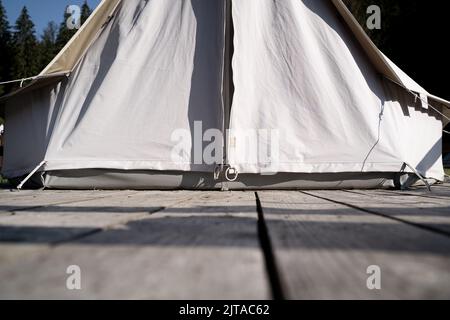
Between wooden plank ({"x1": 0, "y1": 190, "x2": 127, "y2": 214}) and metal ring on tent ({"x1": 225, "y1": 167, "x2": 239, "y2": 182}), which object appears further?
metal ring on tent ({"x1": 225, "y1": 167, "x2": 239, "y2": 182})

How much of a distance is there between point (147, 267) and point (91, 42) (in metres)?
2.11

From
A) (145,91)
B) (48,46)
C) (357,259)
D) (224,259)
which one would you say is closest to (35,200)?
(145,91)

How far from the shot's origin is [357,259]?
40 cm

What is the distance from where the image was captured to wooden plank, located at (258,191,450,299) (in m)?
0.31

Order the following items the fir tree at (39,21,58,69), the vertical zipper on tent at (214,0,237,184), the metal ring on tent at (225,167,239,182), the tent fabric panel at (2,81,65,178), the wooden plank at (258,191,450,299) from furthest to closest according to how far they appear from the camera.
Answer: the fir tree at (39,21,58,69) < the tent fabric panel at (2,81,65,178) < the vertical zipper on tent at (214,0,237,184) < the metal ring on tent at (225,167,239,182) < the wooden plank at (258,191,450,299)

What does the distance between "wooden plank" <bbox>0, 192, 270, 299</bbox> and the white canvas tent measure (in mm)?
1408

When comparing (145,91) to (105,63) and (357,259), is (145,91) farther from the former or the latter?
(357,259)

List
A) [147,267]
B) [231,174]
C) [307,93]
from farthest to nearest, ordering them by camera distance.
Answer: [307,93] < [231,174] < [147,267]

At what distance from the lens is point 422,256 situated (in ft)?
1.36

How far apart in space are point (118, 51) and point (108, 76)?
0.18 m

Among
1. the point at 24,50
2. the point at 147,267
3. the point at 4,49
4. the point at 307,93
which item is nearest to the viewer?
the point at 147,267

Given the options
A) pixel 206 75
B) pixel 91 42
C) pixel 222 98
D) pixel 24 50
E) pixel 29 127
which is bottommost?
pixel 29 127

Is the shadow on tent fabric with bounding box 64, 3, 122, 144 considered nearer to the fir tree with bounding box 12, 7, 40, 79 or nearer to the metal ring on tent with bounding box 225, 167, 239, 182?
the metal ring on tent with bounding box 225, 167, 239, 182

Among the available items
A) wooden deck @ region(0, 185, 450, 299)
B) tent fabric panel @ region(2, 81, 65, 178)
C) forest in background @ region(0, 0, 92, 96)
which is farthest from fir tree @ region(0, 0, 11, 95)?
wooden deck @ region(0, 185, 450, 299)
